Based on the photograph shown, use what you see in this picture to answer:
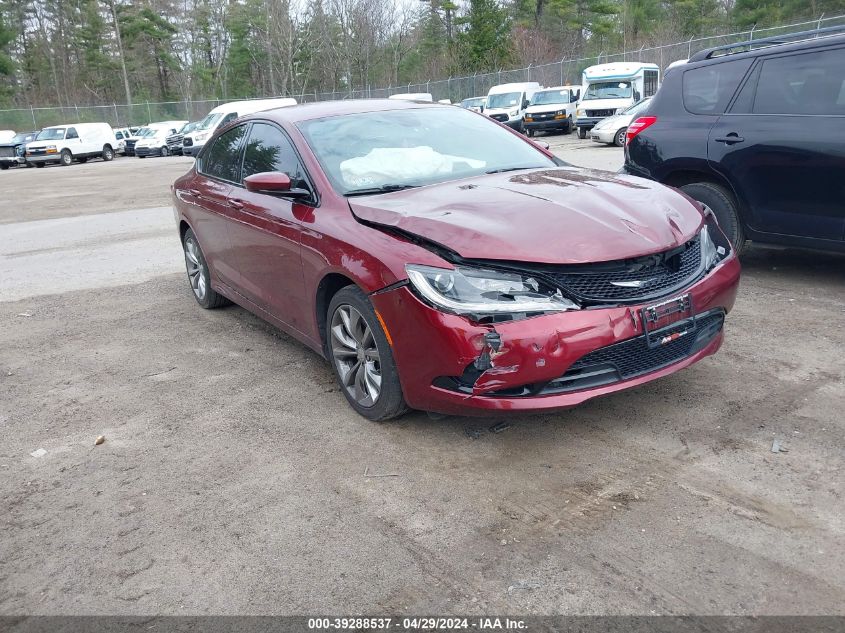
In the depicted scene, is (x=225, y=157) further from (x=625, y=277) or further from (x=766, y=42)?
(x=766, y=42)

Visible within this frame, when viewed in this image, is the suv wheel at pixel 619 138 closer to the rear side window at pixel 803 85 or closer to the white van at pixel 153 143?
the rear side window at pixel 803 85

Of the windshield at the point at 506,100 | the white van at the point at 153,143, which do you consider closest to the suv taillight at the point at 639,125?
the windshield at the point at 506,100

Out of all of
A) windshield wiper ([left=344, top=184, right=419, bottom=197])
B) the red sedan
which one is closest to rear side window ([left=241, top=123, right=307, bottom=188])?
the red sedan

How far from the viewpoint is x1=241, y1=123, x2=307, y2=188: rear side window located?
4523 mm

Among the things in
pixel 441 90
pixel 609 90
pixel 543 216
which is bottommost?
pixel 543 216

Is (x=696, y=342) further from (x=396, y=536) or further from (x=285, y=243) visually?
(x=285, y=243)

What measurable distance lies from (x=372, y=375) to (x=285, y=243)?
1.07 meters

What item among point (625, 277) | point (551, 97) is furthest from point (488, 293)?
point (551, 97)

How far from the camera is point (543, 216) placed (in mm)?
3588

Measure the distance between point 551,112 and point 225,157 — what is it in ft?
82.9

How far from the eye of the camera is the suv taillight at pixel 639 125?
6.67 meters

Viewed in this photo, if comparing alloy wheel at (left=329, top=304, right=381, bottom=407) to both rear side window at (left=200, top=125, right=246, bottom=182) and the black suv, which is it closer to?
rear side window at (left=200, top=125, right=246, bottom=182)

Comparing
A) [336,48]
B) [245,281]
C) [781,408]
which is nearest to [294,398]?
[245,281]

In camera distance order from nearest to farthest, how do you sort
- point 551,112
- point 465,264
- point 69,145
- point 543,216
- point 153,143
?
point 465,264 < point 543,216 < point 551,112 < point 69,145 < point 153,143
